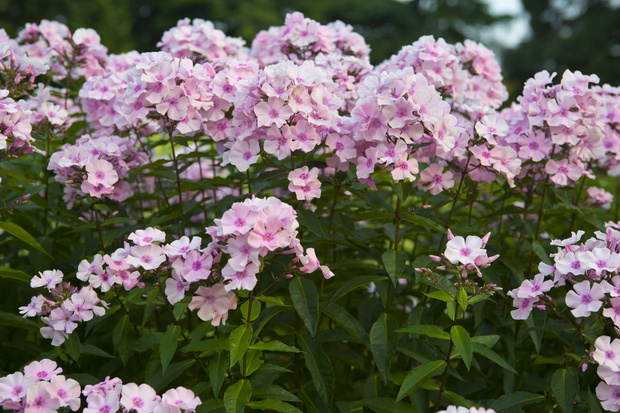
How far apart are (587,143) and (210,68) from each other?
171 centimetres

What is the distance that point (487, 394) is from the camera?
114 inches

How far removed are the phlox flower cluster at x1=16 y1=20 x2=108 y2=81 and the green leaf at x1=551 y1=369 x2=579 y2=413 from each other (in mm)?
2724

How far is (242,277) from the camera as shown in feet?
6.36

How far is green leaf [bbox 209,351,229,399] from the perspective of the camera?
2094mm

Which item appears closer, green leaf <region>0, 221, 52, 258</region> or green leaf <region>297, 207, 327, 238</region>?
green leaf <region>297, 207, 327, 238</region>

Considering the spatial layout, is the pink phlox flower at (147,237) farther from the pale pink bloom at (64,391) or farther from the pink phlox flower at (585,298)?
the pink phlox flower at (585,298)

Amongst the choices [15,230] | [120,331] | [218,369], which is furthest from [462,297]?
[15,230]

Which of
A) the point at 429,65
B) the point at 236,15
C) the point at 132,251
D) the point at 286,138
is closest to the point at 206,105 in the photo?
the point at 286,138

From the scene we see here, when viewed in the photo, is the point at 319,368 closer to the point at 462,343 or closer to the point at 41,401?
the point at 462,343

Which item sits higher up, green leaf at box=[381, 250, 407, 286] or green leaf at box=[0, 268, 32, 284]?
green leaf at box=[381, 250, 407, 286]

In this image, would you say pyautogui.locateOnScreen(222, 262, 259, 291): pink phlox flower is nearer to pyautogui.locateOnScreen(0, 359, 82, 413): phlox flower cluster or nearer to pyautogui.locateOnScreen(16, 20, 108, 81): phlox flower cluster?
pyautogui.locateOnScreen(0, 359, 82, 413): phlox flower cluster

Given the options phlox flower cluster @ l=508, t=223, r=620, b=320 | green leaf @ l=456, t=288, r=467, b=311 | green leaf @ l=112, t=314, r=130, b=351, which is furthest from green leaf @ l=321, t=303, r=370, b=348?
green leaf @ l=112, t=314, r=130, b=351

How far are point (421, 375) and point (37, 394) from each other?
1222 millimetres

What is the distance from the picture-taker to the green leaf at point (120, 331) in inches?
99.1
